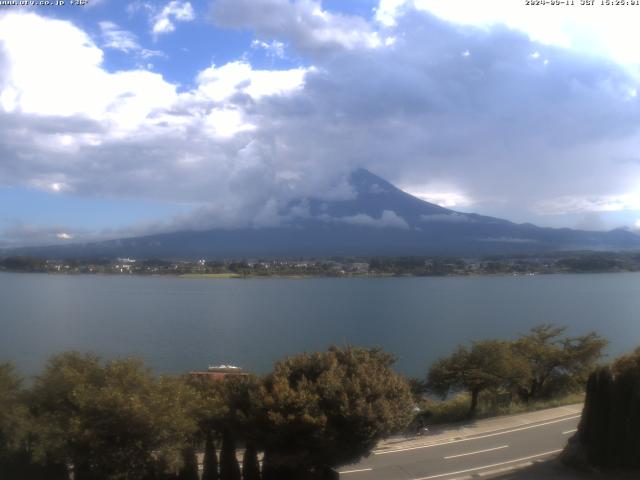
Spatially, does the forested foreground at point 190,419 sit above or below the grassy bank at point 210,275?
Answer: above

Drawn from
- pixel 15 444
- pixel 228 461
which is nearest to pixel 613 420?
pixel 228 461

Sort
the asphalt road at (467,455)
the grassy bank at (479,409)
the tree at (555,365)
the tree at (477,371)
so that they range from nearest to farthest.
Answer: the asphalt road at (467,455) < the grassy bank at (479,409) < the tree at (477,371) < the tree at (555,365)

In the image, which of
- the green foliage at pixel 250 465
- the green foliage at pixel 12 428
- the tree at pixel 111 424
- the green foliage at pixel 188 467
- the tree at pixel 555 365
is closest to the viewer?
the tree at pixel 111 424

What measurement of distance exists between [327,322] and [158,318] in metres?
11.8

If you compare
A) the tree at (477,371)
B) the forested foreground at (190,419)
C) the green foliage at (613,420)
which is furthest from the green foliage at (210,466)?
the tree at (477,371)

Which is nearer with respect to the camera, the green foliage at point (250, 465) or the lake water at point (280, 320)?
the green foliage at point (250, 465)

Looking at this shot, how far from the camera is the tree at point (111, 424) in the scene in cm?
731

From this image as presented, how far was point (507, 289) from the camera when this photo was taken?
220 feet

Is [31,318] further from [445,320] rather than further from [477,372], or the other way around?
[477,372]

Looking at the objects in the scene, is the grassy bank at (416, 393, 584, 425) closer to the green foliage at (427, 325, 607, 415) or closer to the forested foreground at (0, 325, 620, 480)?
the green foliage at (427, 325, 607, 415)

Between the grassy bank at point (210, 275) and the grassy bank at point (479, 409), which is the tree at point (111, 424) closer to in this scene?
the grassy bank at point (479, 409)

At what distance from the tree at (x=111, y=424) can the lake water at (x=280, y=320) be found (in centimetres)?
1708

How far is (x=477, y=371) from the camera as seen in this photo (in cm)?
1516

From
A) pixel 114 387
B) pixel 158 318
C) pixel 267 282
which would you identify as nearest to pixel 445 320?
pixel 158 318
